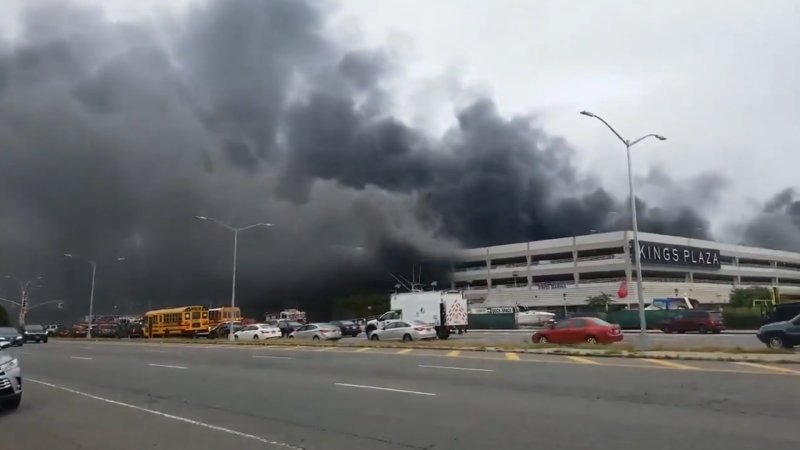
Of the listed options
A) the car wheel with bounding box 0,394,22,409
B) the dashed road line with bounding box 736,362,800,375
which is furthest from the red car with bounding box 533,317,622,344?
the car wheel with bounding box 0,394,22,409

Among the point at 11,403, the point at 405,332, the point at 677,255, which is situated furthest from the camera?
the point at 677,255

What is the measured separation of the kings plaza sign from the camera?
3427 inches

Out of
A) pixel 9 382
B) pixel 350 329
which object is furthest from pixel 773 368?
pixel 350 329

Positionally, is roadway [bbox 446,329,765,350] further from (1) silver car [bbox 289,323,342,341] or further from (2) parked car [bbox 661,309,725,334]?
(1) silver car [bbox 289,323,342,341]

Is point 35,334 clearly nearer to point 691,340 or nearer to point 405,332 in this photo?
point 405,332

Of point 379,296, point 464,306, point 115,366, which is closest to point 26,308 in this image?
point 379,296

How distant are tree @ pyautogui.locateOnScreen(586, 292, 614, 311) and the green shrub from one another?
97.4 ft

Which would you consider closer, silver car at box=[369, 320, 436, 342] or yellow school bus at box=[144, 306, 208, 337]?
silver car at box=[369, 320, 436, 342]

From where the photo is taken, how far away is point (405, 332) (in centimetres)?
3431

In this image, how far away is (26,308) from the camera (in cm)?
9612

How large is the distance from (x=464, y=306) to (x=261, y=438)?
114 ft

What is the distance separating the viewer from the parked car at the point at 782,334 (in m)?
22.3

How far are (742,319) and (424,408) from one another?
150ft

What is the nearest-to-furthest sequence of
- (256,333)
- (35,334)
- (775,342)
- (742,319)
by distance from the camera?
1. (775,342)
2. (256,333)
3. (742,319)
4. (35,334)
